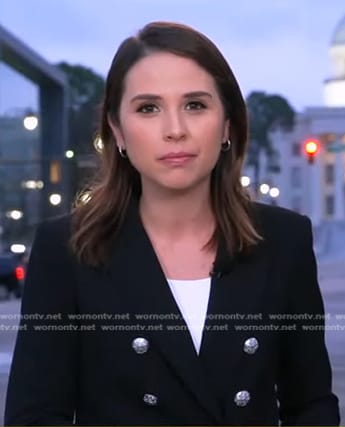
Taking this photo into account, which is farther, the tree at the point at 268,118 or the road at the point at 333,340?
the tree at the point at 268,118

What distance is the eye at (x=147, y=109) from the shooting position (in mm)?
2279

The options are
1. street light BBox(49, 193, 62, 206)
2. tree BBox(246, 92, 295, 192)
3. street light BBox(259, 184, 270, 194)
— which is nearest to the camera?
street light BBox(49, 193, 62, 206)

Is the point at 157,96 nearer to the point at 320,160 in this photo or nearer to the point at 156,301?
the point at 156,301

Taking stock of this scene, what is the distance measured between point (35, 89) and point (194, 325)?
1894 inches

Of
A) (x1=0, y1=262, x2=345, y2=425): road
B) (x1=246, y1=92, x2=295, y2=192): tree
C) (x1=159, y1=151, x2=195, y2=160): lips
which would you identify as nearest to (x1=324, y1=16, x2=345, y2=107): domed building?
(x1=246, y1=92, x2=295, y2=192): tree

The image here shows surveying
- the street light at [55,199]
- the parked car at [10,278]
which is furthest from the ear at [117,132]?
the street light at [55,199]

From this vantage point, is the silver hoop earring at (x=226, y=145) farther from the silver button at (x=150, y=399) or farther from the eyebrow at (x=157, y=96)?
the silver button at (x=150, y=399)

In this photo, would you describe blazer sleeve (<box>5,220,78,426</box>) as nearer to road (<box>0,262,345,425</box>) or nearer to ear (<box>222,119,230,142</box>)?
ear (<box>222,119,230,142</box>)

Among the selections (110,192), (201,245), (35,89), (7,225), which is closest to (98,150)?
(110,192)

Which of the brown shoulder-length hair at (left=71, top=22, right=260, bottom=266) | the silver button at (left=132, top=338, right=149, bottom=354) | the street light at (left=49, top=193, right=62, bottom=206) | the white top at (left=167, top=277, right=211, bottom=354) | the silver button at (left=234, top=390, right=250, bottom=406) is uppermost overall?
→ the brown shoulder-length hair at (left=71, top=22, right=260, bottom=266)

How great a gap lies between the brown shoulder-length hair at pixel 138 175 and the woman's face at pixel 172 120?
26mm

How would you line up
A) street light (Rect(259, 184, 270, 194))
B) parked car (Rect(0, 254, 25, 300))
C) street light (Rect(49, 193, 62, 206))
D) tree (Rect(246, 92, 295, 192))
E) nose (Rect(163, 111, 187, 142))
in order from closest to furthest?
nose (Rect(163, 111, 187, 142)) < parked car (Rect(0, 254, 25, 300)) < street light (Rect(49, 193, 62, 206)) < street light (Rect(259, 184, 270, 194)) < tree (Rect(246, 92, 295, 192))

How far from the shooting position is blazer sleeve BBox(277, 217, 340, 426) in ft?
7.79

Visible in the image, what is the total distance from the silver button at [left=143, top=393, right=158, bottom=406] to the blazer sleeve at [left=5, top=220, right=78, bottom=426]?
0.14m
